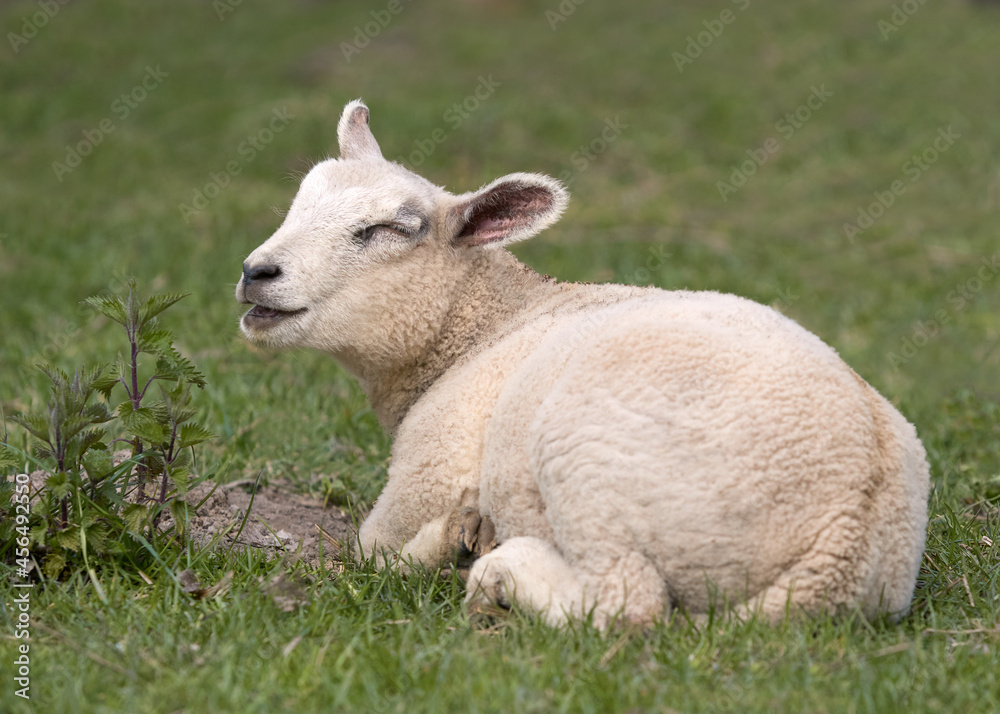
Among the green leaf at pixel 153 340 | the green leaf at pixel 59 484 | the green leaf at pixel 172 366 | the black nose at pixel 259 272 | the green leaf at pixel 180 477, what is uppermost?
the black nose at pixel 259 272

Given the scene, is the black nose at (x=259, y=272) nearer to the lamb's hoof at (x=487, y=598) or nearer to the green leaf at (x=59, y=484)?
the green leaf at (x=59, y=484)

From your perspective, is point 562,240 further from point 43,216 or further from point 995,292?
point 43,216

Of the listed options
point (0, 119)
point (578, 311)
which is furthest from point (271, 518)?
point (0, 119)

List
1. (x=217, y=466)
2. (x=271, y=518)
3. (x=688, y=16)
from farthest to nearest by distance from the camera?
(x=688, y=16)
(x=217, y=466)
(x=271, y=518)

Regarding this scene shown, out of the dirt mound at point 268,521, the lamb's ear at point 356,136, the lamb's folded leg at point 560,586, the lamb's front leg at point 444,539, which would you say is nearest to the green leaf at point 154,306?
the dirt mound at point 268,521

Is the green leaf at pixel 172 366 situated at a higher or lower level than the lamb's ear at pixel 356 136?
lower

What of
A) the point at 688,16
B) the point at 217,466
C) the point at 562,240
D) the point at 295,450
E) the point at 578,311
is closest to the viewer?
the point at 578,311

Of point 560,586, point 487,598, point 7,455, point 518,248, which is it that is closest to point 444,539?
point 487,598

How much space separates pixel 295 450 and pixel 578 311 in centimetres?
173

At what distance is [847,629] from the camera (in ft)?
9.53

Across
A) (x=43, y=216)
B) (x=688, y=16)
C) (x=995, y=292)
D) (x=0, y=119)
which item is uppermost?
(x=688, y=16)

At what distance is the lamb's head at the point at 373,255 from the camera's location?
3725 millimetres

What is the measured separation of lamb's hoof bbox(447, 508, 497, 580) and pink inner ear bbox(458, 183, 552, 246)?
103cm

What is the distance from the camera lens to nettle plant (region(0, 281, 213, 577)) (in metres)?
3.36
